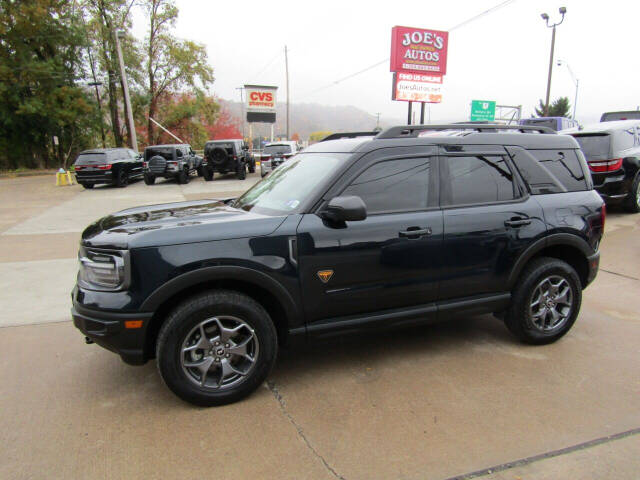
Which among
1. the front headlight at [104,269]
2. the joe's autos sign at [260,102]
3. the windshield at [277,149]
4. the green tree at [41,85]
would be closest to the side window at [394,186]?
the front headlight at [104,269]

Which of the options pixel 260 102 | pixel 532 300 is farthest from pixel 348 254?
pixel 260 102

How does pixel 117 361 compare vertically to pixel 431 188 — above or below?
below

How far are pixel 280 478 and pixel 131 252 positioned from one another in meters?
1.58

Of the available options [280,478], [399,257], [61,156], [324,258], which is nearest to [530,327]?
[399,257]

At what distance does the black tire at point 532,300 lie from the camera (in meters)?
3.62

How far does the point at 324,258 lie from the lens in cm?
296

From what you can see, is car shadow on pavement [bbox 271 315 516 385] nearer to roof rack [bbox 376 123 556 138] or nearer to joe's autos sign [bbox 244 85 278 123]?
roof rack [bbox 376 123 556 138]

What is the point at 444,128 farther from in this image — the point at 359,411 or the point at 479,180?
the point at 359,411

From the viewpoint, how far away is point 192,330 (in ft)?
8.98

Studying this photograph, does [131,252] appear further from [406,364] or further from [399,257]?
[406,364]

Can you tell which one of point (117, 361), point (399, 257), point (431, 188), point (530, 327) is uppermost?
point (431, 188)

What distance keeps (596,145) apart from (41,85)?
3034cm

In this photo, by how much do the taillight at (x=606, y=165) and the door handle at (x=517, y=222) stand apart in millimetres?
6285

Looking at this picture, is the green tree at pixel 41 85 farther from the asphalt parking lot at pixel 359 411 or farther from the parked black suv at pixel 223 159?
the asphalt parking lot at pixel 359 411
